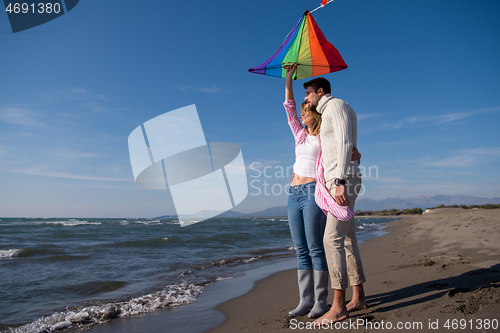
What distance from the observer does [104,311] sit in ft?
10.1

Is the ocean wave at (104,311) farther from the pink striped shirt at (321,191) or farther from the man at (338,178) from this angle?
the pink striped shirt at (321,191)

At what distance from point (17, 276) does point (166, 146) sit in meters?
3.77

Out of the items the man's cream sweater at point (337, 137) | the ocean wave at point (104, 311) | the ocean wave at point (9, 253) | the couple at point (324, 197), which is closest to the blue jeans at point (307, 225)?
the couple at point (324, 197)

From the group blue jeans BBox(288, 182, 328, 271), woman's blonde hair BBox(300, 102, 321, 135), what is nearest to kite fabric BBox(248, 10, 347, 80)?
woman's blonde hair BBox(300, 102, 321, 135)

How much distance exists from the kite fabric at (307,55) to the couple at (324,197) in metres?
0.39

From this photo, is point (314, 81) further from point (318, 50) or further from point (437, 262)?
point (437, 262)

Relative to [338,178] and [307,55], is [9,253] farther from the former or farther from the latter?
[338,178]

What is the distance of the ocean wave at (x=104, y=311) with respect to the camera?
111 inches

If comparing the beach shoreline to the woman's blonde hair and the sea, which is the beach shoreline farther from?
the woman's blonde hair

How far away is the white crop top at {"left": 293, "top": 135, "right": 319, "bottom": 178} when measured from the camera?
220 cm

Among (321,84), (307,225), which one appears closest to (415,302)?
(307,225)

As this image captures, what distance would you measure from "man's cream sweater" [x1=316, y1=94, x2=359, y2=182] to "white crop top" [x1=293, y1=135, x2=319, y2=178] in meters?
0.20

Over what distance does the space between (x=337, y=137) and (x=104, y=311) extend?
10.4 feet

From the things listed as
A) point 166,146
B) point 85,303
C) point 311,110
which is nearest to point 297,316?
point 311,110
